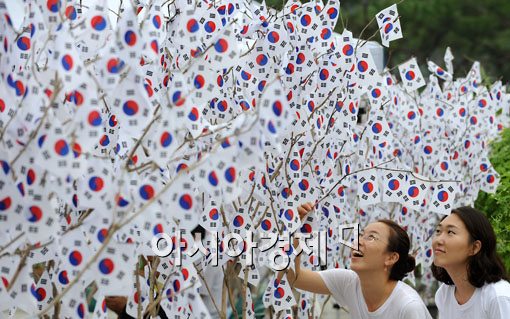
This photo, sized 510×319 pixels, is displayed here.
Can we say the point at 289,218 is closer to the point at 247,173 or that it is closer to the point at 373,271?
the point at 247,173

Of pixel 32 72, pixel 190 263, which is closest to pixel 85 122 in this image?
pixel 32 72

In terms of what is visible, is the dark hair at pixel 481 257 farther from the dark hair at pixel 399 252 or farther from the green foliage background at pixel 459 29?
the green foliage background at pixel 459 29

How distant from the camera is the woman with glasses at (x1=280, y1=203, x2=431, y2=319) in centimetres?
393

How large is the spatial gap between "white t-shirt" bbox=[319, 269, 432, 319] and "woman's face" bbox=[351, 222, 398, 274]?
12 centimetres

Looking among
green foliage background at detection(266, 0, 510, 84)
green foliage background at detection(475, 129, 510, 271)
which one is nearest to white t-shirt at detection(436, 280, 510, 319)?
green foliage background at detection(475, 129, 510, 271)

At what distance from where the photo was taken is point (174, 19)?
11.2 ft

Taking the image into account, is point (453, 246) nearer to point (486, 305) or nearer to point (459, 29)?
point (486, 305)

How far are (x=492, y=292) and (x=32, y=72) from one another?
2269 mm

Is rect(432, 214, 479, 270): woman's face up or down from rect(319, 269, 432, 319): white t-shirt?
up

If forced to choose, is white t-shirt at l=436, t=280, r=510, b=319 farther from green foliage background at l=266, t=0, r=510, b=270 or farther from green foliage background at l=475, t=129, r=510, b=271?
green foliage background at l=266, t=0, r=510, b=270

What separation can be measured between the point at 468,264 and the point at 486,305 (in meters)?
0.24

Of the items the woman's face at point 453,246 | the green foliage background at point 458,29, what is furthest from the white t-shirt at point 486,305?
the green foliage background at point 458,29

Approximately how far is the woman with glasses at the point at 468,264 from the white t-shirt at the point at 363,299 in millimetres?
182

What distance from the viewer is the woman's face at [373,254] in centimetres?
400
